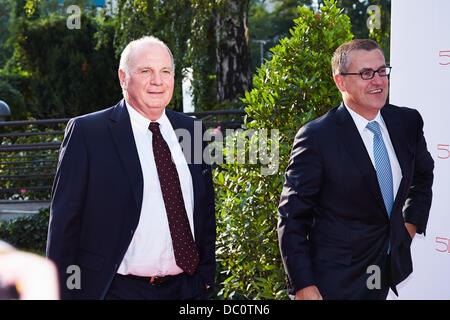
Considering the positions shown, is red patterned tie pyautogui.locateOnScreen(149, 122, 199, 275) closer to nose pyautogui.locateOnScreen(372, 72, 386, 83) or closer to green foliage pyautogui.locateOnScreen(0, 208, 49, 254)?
nose pyautogui.locateOnScreen(372, 72, 386, 83)

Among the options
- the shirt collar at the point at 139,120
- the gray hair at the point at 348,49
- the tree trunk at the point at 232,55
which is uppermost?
the tree trunk at the point at 232,55

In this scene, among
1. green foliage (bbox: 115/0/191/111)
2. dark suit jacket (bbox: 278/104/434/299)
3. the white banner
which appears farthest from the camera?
green foliage (bbox: 115/0/191/111)

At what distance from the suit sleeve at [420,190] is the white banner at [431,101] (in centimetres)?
50

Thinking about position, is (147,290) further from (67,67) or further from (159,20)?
(67,67)

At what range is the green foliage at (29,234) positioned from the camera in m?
8.95

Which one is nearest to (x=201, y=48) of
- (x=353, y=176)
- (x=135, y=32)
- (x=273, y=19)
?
(x=135, y=32)

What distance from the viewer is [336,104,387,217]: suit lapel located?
8.82 feet

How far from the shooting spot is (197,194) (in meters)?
2.86

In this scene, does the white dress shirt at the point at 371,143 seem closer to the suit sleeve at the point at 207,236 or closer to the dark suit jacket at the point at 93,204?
the suit sleeve at the point at 207,236

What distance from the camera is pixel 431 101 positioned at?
3.67m

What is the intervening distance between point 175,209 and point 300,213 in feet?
1.98

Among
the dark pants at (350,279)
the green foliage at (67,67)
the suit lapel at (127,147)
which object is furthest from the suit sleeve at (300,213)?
the green foliage at (67,67)

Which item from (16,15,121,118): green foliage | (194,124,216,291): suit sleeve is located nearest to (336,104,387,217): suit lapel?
(194,124,216,291): suit sleeve

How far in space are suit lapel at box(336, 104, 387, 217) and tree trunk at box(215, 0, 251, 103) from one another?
25.1ft
